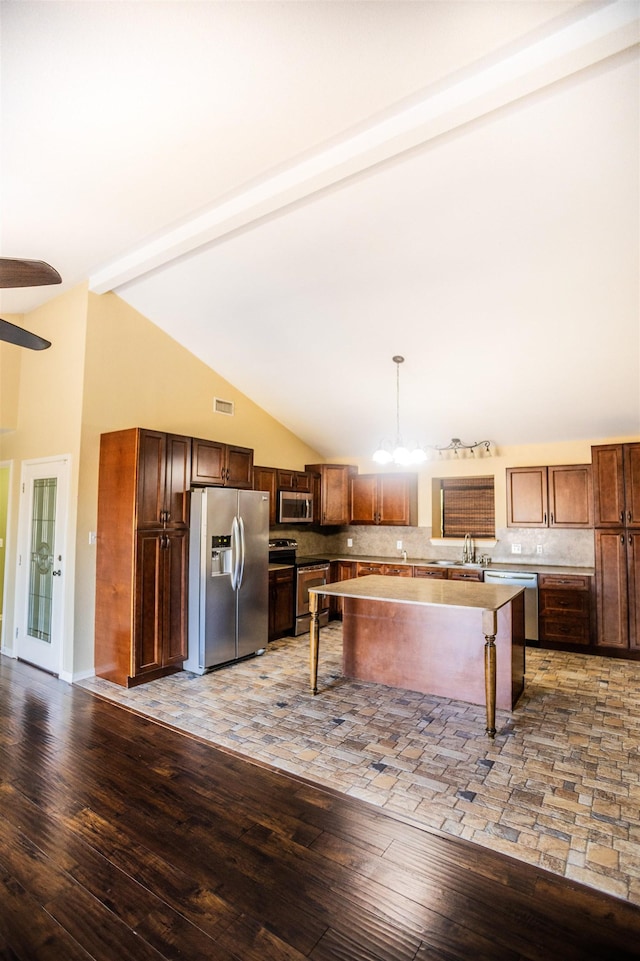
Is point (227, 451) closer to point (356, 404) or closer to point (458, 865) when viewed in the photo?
point (356, 404)

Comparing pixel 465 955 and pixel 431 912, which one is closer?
pixel 465 955

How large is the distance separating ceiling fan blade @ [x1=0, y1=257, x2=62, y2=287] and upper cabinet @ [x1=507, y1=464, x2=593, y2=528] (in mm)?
5131

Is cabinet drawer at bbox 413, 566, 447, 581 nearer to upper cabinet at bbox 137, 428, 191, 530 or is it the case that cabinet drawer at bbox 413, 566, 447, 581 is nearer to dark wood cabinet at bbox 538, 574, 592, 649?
dark wood cabinet at bbox 538, 574, 592, 649

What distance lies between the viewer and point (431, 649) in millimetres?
3922

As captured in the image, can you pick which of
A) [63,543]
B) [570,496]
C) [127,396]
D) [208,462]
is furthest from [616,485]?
[63,543]

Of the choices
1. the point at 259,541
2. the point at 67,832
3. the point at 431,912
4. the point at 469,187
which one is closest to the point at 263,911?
the point at 431,912

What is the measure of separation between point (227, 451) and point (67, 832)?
3.50 m

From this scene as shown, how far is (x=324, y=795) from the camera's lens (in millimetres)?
2496

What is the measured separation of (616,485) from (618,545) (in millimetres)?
622

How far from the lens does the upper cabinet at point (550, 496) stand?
5.41 m

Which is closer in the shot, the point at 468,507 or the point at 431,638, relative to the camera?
the point at 431,638

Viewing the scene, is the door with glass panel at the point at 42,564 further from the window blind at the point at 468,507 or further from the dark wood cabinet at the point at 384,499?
the window blind at the point at 468,507

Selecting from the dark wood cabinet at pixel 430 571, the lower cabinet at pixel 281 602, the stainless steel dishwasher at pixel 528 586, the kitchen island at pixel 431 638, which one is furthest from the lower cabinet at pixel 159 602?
the stainless steel dishwasher at pixel 528 586

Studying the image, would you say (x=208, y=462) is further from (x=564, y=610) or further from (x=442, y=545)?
(x=564, y=610)
